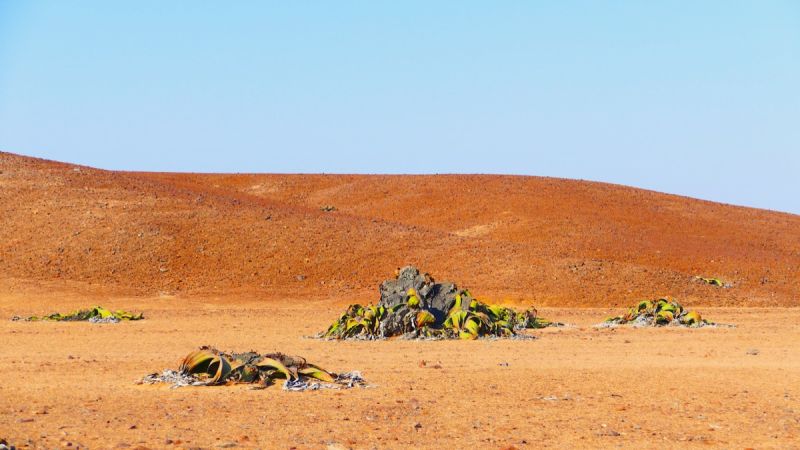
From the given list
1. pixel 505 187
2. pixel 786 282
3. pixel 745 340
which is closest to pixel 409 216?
pixel 505 187

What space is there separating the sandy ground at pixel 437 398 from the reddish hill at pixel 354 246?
52.3 feet

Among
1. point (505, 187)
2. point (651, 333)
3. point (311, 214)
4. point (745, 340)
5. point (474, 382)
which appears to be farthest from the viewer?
point (505, 187)

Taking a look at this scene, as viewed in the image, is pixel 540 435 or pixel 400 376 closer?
pixel 540 435

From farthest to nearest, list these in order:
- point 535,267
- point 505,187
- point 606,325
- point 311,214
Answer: point 505,187 < point 311,214 < point 535,267 < point 606,325

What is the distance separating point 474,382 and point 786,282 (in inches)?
1229

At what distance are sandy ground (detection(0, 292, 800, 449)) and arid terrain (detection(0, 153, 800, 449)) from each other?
45 millimetres

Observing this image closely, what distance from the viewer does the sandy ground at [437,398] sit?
881 cm

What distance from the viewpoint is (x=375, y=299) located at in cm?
3331

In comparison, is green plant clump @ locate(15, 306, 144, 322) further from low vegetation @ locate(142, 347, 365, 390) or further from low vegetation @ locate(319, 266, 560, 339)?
low vegetation @ locate(142, 347, 365, 390)

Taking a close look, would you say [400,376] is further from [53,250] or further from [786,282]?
[786,282]

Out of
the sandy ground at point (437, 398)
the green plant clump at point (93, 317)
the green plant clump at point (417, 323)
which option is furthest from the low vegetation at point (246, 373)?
the green plant clump at point (93, 317)

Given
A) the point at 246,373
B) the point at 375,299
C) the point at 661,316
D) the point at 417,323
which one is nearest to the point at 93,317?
the point at 417,323

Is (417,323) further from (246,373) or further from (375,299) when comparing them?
(375,299)

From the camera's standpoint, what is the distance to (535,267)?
1459 inches
